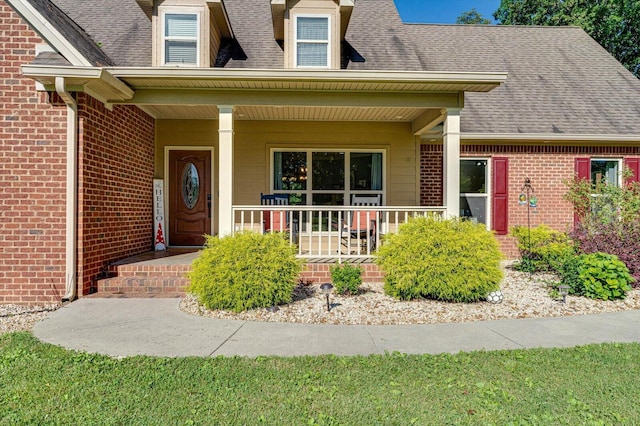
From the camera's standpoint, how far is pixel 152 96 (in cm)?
625

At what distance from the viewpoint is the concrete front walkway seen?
12.5 feet

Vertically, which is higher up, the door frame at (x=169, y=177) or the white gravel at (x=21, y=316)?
the door frame at (x=169, y=177)

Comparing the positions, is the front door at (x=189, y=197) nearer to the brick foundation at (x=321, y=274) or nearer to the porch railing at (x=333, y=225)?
the porch railing at (x=333, y=225)

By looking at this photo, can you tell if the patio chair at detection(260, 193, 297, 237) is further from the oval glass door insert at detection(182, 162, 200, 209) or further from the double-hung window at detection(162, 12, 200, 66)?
the double-hung window at detection(162, 12, 200, 66)

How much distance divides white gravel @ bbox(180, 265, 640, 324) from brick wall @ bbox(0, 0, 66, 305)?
6.62 feet

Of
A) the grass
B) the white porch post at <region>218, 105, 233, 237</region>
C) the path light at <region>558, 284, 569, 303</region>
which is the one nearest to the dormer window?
the white porch post at <region>218, 105, 233, 237</region>

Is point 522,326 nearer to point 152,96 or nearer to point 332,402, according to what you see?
point 332,402

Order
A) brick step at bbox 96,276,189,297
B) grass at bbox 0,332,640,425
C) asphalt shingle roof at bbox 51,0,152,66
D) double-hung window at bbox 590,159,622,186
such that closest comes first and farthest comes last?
grass at bbox 0,332,640,425 < brick step at bbox 96,276,189,297 < asphalt shingle roof at bbox 51,0,152,66 < double-hung window at bbox 590,159,622,186

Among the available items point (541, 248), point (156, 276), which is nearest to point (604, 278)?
point (541, 248)

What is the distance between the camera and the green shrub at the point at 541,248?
705 centimetres

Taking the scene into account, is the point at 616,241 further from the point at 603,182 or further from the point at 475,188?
the point at 475,188

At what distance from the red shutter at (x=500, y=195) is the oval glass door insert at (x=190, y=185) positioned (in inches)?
260

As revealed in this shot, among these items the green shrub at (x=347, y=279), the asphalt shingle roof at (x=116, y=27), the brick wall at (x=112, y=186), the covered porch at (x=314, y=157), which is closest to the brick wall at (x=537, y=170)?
the covered porch at (x=314, y=157)

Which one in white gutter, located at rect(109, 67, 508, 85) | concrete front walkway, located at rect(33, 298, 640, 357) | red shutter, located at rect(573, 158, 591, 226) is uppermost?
white gutter, located at rect(109, 67, 508, 85)
